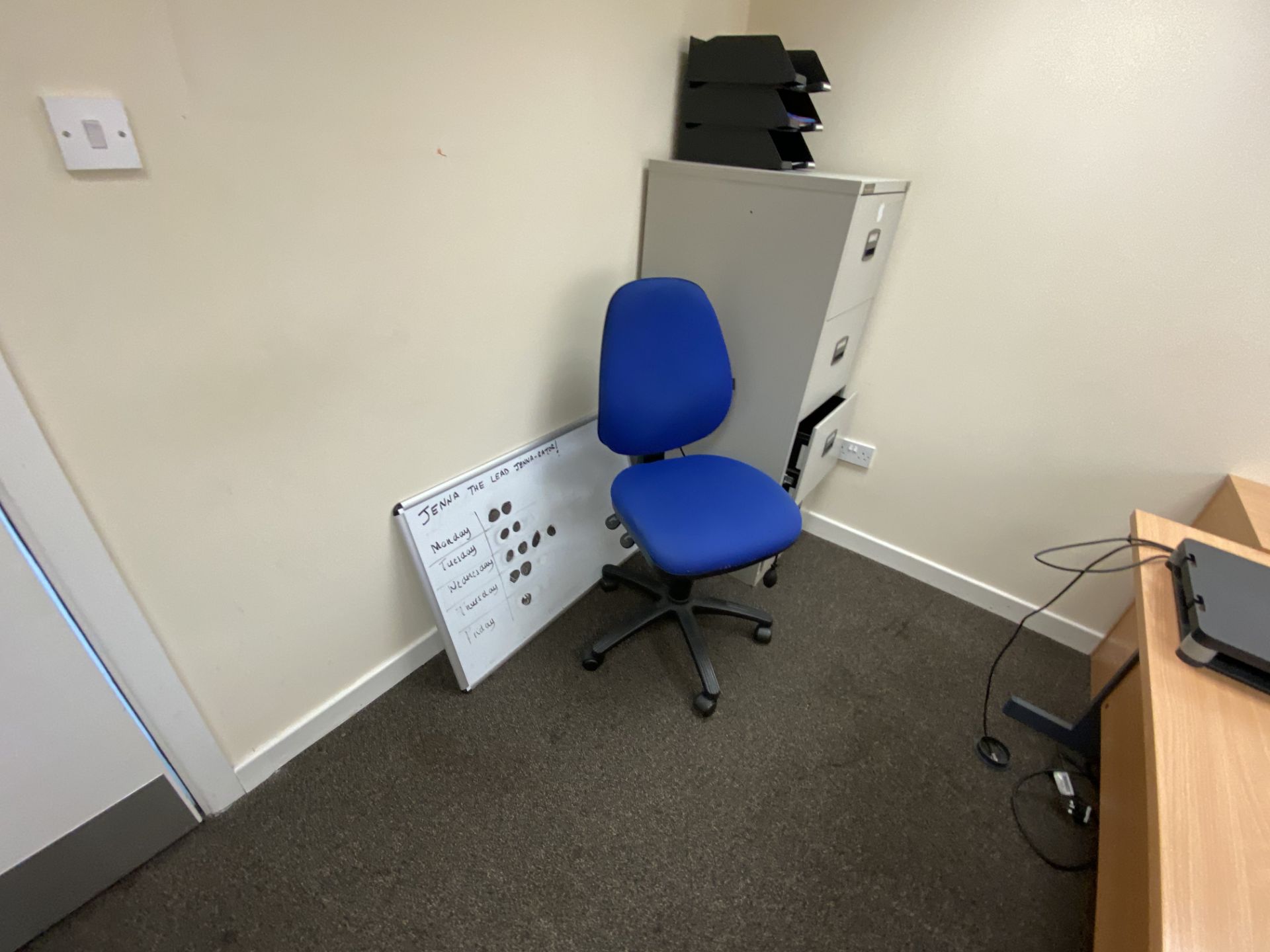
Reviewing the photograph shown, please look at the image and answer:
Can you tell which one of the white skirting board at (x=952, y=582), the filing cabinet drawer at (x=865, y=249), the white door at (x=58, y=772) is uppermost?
the filing cabinet drawer at (x=865, y=249)

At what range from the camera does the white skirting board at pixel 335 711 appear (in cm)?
129

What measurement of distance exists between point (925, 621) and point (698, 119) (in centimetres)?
175

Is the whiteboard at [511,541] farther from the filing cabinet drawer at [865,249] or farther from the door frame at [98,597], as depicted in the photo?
the filing cabinet drawer at [865,249]

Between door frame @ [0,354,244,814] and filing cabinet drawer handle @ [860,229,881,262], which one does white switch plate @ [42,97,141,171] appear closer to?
door frame @ [0,354,244,814]

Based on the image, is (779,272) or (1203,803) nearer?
(1203,803)

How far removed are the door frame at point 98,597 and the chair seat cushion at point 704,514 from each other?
0.99m

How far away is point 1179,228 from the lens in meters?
1.34

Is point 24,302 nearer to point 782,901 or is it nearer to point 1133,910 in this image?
point 782,901

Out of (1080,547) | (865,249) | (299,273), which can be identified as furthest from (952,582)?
(299,273)

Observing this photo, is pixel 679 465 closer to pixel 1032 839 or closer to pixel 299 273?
pixel 299 273

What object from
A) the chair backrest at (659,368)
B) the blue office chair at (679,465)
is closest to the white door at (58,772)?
the blue office chair at (679,465)

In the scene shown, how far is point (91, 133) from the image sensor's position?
0.73m

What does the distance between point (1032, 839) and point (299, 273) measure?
199 cm

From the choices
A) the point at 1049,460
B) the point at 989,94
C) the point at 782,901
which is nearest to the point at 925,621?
the point at 1049,460
